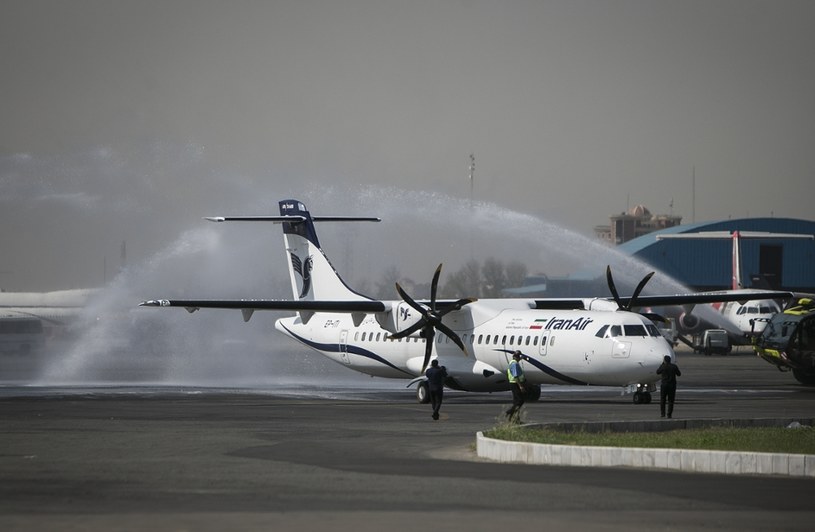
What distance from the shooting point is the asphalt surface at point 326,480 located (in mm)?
13875

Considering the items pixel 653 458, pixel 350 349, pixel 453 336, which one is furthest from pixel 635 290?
pixel 653 458

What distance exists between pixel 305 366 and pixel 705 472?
48.5 m

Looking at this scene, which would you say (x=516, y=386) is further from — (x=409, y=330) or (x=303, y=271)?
(x=303, y=271)

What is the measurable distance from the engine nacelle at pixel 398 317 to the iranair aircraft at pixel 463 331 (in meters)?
→ 0.03

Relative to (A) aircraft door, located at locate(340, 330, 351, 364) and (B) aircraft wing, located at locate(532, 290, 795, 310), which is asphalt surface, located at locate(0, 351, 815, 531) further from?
(A) aircraft door, located at locate(340, 330, 351, 364)

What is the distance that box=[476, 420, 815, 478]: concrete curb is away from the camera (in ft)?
60.2

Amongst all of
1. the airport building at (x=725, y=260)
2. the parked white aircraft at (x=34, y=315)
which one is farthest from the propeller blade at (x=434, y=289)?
the airport building at (x=725, y=260)

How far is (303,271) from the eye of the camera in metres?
45.7

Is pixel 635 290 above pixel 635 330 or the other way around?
above

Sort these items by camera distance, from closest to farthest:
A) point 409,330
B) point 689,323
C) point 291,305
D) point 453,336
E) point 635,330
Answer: point 635,330
point 453,336
point 409,330
point 291,305
point 689,323

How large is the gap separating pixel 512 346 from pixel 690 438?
1553cm

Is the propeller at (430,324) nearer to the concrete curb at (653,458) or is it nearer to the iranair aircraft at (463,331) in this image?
the iranair aircraft at (463,331)

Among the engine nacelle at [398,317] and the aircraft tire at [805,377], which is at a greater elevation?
the engine nacelle at [398,317]

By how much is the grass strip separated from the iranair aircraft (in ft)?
36.1
